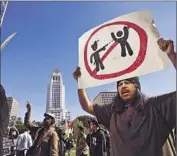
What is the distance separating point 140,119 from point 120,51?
0.51m

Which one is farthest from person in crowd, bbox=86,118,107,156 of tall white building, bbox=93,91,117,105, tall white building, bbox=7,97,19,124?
tall white building, bbox=93,91,117,105

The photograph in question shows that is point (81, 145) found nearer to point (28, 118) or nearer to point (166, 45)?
point (28, 118)

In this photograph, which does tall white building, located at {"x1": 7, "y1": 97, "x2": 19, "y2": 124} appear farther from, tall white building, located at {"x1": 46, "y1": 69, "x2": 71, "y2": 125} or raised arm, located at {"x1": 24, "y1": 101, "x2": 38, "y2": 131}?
tall white building, located at {"x1": 46, "y1": 69, "x2": 71, "y2": 125}

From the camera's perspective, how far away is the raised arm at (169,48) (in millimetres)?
2104

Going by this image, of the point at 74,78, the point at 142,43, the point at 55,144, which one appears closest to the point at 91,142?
the point at 55,144

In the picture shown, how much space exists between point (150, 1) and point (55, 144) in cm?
212

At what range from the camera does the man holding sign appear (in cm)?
223

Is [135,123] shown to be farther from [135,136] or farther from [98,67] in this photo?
[98,67]

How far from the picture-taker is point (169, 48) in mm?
2105

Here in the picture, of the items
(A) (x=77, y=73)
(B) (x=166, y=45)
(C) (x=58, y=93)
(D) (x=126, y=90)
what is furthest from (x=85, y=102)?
(C) (x=58, y=93)

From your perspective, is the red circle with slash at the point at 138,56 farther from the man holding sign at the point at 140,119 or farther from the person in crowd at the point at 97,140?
the person in crowd at the point at 97,140

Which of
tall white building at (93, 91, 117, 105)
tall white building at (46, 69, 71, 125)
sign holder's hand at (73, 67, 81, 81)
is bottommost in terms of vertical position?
tall white building at (93, 91, 117, 105)

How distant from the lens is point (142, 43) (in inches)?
89.7

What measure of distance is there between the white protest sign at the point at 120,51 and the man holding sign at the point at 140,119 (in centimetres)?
9
